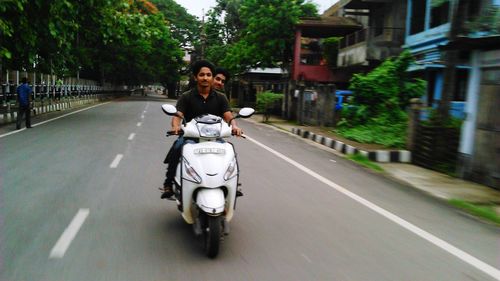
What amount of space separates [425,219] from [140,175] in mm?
4672

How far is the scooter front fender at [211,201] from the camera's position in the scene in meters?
4.44

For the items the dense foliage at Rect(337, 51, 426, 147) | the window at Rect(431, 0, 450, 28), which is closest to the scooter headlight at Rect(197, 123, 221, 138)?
the dense foliage at Rect(337, 51, 426, 147)

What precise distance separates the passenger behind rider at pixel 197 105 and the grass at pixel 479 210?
3.76 m

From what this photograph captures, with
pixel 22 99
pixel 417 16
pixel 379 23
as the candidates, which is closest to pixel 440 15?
pixel 417 16

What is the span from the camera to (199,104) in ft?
18.3

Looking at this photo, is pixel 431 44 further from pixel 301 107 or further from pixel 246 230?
pixel 246 230

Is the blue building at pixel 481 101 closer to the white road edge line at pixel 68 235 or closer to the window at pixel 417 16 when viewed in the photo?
the white road edge line at pixel 68 235

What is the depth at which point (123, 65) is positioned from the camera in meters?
56.2

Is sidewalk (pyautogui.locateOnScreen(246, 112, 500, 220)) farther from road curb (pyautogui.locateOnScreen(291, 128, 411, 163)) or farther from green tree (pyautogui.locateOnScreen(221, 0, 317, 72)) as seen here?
green tree (pyautogui.locateOnScreen(221, 0, 317, 72))

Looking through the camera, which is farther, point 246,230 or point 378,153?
point 378,153

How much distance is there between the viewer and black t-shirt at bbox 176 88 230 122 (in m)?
5.59

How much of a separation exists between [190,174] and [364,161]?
8235mm

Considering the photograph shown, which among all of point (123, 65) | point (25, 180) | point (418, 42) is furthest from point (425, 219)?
point (123, 65)

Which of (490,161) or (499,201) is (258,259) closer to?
(499,201)
